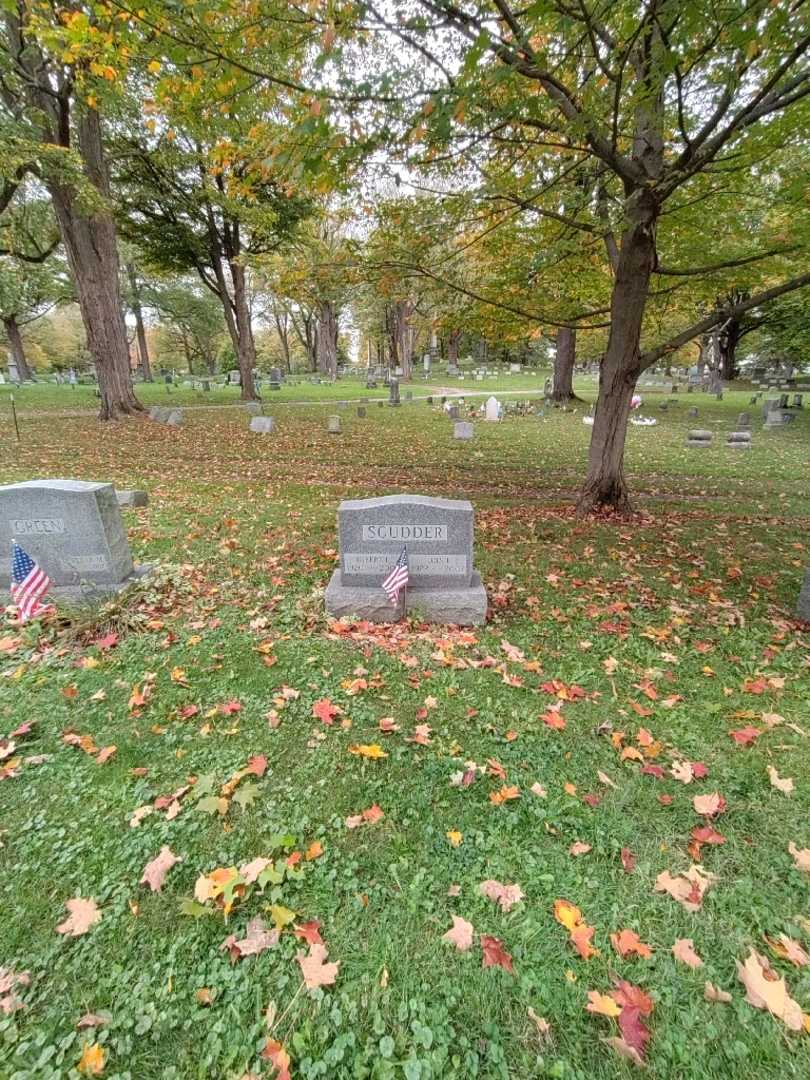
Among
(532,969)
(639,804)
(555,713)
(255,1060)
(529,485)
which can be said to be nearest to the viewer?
(255,1060)

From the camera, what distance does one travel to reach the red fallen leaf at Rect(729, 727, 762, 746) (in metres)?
3.16

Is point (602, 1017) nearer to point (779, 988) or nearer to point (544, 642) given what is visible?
point (779, 988)

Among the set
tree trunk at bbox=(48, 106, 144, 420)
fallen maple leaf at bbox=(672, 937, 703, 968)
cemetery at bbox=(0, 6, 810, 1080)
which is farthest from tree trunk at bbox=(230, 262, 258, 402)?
fallen maple leaf at bbox=(672, 937, 703, 968)

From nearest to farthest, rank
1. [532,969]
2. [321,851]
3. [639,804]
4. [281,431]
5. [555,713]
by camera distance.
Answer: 1. [532,969]
2. [321,851]
3. [639,804]
4. [555,713]
5. [281,431]

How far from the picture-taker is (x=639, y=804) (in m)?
2.75

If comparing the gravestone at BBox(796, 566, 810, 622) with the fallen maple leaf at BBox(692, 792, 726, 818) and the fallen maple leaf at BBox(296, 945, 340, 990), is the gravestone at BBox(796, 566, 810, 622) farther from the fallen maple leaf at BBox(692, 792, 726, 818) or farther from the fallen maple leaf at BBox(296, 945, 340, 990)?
the fallen maple leaf at BBox(296, 945, 340, 990)

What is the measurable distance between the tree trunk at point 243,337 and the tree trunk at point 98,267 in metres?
7.90

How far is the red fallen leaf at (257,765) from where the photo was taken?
9.52ft

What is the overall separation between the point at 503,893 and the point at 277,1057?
3.46 ft

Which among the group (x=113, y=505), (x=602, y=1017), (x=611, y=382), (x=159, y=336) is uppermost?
(x=159, y=336)

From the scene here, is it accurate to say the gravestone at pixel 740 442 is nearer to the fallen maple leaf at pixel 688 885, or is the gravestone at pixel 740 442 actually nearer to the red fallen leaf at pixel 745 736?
the red fallen leaf at pixel 745 736

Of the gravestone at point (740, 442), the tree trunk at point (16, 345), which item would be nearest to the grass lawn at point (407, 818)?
the gravestone at point (740, 442)

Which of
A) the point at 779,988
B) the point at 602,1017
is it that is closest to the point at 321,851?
the point at 602,1017

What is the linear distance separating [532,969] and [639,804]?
3.70 ft
